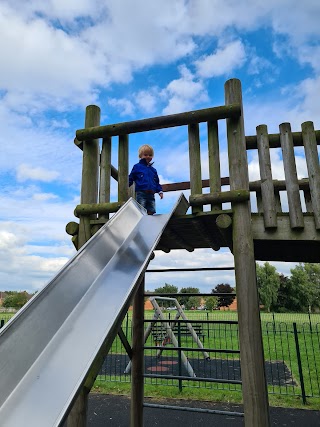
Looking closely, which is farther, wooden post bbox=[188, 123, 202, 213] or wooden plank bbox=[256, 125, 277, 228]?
wooden post bbox=[188, 123, 202, 213]

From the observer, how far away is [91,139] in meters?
3.67

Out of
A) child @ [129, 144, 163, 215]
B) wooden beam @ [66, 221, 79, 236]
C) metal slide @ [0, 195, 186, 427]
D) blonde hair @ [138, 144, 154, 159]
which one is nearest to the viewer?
metal slide @ [0, 195, 186, 427]

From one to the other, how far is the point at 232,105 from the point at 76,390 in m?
2.88

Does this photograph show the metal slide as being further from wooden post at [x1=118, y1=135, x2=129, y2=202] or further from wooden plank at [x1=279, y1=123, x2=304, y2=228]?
wooden plank at [x1=279, y1=123, x2=304, y2=228]

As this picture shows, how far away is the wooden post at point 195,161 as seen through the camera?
3.31 meters

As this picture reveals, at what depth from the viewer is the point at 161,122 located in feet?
11.3

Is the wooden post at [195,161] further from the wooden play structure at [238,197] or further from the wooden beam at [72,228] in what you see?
the wooden beam at [72,228]

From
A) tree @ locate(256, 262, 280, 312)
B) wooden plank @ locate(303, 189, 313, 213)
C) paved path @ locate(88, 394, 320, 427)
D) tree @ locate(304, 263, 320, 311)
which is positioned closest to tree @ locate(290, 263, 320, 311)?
tree @ locate(304, 263, 320, 311)

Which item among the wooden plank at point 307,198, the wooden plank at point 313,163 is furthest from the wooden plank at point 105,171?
the wooden plank at point 307,198

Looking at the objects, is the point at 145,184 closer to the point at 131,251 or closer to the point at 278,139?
the point at 278,139

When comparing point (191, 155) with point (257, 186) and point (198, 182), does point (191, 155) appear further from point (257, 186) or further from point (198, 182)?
point (257, 186)

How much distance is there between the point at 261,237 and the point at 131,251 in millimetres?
1535

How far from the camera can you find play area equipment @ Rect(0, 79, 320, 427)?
1337mm

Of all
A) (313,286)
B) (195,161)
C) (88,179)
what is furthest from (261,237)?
(313,286)
